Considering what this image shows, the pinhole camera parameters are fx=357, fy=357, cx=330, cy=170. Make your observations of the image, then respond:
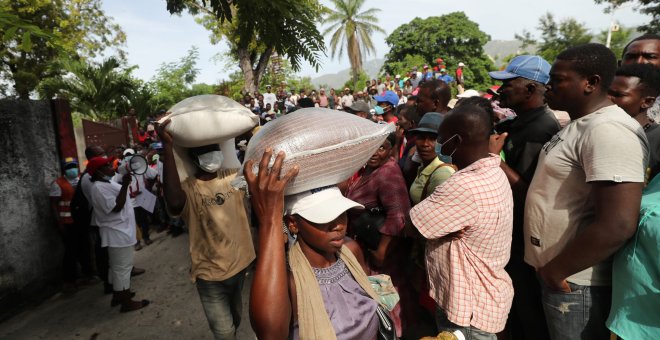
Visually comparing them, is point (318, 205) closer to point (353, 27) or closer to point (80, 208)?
point (80, 208)

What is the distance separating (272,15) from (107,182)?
3337 millimetres

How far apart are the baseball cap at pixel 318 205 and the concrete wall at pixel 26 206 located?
5024mm

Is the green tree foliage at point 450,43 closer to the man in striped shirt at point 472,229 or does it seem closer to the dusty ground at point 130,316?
the dusty ground at point 130,316

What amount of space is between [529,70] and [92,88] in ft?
55.1

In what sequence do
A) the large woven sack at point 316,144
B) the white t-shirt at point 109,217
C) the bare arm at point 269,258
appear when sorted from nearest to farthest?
the bare arm at point 269,258 < the large woven sack at point 316,144 < the white t-shirt at point 109,217

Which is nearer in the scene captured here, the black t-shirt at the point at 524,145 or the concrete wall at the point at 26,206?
the black t-shirt at the point at 524,145

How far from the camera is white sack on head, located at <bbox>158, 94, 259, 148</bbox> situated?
234 cm

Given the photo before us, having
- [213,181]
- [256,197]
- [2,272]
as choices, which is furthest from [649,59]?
[2,272]

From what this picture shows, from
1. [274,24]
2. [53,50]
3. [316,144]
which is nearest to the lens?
[316,144]

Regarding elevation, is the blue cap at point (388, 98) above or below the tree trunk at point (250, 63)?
below

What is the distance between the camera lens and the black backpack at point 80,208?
4.79 meters

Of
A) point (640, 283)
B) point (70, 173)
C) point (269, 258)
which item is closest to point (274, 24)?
point (269, 258)

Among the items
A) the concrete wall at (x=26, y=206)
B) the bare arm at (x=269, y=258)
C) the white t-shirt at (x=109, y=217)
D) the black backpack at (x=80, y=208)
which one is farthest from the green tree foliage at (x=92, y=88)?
the bare arm at (x=269, y=258)

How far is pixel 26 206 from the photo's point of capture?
15.6 ft
